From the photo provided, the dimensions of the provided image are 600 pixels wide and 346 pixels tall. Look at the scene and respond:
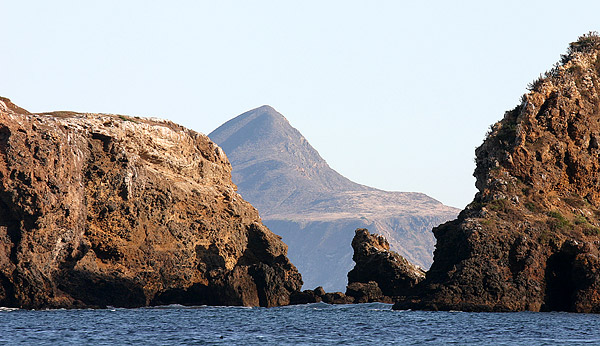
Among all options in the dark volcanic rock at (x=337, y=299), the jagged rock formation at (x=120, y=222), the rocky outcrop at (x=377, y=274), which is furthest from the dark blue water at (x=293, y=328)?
the rocky outcrop at (x=377, y=274)

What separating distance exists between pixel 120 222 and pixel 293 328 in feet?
102

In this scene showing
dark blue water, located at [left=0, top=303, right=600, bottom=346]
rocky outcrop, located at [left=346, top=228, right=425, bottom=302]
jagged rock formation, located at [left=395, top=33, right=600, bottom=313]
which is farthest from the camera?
rocky outcrop, located at [left=346, top=228, right=425, bottom=302]

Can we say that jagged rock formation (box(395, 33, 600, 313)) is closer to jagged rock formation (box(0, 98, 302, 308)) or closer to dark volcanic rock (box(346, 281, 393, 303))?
dark volcanic rock (box(346, 281, 393, 303))

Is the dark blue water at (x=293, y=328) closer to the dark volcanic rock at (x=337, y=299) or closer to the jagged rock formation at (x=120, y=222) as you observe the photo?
the jagged rock formation at (x=120, y=222)

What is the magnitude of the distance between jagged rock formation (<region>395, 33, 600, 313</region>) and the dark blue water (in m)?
2.89

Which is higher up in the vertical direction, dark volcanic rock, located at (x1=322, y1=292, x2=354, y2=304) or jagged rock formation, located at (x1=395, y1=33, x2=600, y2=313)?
jagged rock formation, located at (x1=395, y1=33, x2=600, y2=313)

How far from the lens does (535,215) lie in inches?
2899

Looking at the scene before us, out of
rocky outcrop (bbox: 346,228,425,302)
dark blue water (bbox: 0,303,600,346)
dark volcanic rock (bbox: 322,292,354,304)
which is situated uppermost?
rocky outcrop (bbox: 346,228,425,302)

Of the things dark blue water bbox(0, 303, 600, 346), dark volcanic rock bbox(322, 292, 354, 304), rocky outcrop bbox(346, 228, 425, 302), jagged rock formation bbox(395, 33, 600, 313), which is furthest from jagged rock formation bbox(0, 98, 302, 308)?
jagged rock formation bbox(395, 33, 600, 313)

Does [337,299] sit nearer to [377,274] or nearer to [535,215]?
[377,274]

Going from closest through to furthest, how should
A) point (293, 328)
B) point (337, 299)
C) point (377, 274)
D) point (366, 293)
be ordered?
point (293, 328) < point (366, 293) < point (337, 299) < point (377, 274)

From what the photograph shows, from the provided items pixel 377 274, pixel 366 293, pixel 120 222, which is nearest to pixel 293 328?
pixel 366 293

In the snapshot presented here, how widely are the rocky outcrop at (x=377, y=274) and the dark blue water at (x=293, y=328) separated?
9.19m

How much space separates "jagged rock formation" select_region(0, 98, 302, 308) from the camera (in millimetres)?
75062
